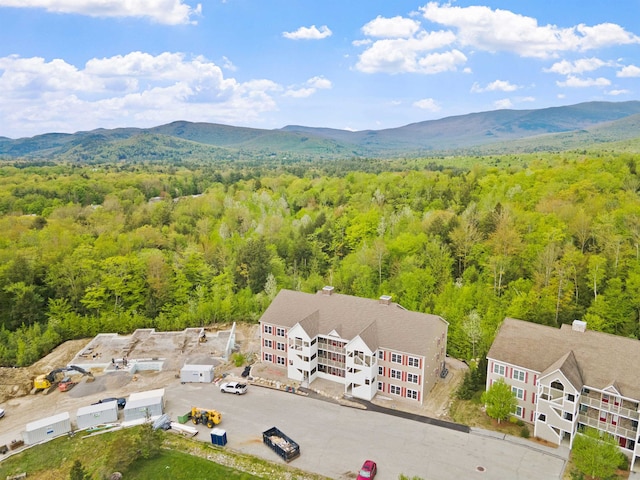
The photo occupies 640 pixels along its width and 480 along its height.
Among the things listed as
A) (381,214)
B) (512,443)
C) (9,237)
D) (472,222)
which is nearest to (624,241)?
(472,222)

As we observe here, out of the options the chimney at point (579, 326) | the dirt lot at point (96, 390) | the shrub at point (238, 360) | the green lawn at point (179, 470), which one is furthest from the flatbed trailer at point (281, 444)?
the chimney at point (579, 326)

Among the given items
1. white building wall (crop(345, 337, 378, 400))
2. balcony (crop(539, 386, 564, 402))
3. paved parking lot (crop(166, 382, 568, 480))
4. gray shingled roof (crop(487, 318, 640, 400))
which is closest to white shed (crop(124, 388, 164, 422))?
paved parking lot (crop(166, 382, 568, 480))

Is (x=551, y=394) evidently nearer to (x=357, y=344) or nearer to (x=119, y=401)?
(x=357, y=344)

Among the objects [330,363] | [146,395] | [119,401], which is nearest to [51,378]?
[119,401]

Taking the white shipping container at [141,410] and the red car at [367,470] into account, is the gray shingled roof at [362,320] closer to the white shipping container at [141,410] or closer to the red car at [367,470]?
the red car at [367,470]

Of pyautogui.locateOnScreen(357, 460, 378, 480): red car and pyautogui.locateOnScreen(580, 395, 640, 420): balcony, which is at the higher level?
pyautogui.locateOnScreen(580, 395, 640, 420): balcony

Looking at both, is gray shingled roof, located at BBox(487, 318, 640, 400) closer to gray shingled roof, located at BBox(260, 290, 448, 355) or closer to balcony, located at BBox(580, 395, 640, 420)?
balcony, located at BBox(580, 395, 640, 420)
